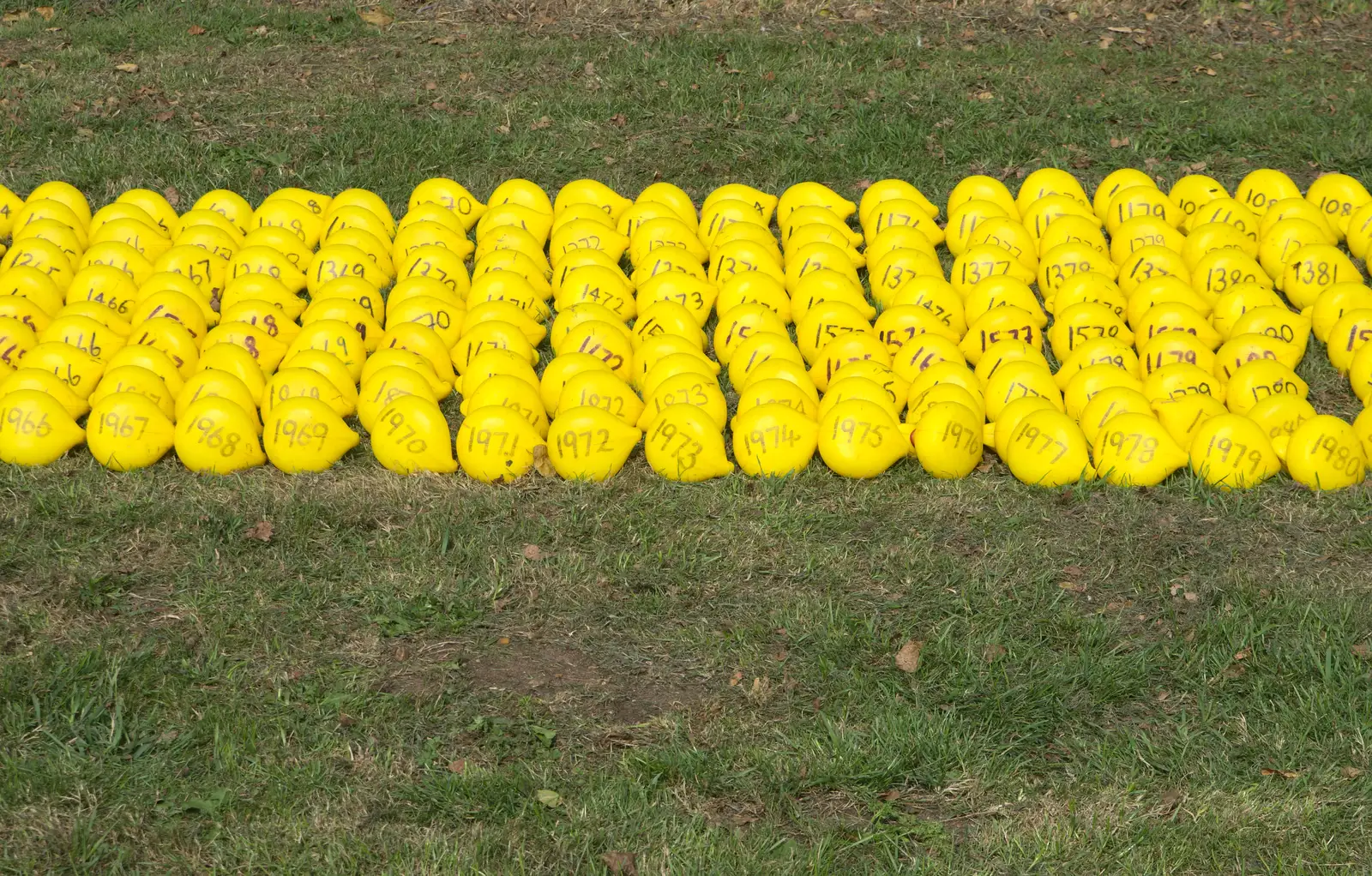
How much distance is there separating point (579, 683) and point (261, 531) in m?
1.29

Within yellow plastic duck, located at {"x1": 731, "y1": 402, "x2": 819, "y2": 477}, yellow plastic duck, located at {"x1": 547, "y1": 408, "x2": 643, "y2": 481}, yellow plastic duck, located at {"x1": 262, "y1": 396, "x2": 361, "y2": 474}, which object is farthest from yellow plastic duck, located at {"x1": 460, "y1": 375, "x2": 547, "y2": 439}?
yellow plastic duck, located at {"x1": 731, "y1": 402, "x2": 819, "y2": 477}

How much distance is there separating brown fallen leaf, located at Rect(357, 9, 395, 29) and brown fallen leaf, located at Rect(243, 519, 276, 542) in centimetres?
544

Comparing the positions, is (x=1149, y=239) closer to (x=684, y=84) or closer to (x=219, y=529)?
(x=684, y=84)

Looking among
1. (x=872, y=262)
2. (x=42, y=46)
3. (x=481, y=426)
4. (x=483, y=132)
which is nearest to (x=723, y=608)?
(x=481, y=426)

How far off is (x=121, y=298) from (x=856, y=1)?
5559 millimetres

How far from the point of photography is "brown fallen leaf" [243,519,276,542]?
4660mm

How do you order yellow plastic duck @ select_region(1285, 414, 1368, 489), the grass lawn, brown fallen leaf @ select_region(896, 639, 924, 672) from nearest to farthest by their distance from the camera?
the grass lawn, brown fallen leaf @ select_region(896, 639, 924, 672), yellow plastic duck @ select_region(1285, 414, 1368, 489)

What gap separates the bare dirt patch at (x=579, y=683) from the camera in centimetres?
404

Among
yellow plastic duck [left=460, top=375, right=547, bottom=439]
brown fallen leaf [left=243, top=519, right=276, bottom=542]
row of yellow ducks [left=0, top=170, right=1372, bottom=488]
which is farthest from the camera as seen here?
yellow plastic duck [left=460, top=375, right=547, bottom=439]

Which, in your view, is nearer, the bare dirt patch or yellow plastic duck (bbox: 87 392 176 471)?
the bare dirt patch

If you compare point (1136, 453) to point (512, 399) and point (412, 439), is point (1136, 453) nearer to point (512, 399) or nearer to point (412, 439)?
point (512, 399)

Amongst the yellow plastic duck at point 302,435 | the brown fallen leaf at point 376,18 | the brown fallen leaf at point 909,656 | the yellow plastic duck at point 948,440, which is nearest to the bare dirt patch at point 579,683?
the brown fallen leaf at point 909,656

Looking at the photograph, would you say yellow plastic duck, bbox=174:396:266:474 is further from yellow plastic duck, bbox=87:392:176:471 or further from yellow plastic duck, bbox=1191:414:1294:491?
yellow plastic duck, bbox=1191:414:1294:491

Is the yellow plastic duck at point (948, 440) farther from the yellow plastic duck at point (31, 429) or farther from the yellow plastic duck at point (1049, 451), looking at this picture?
the yellow plastic duck at point (31, 429)
